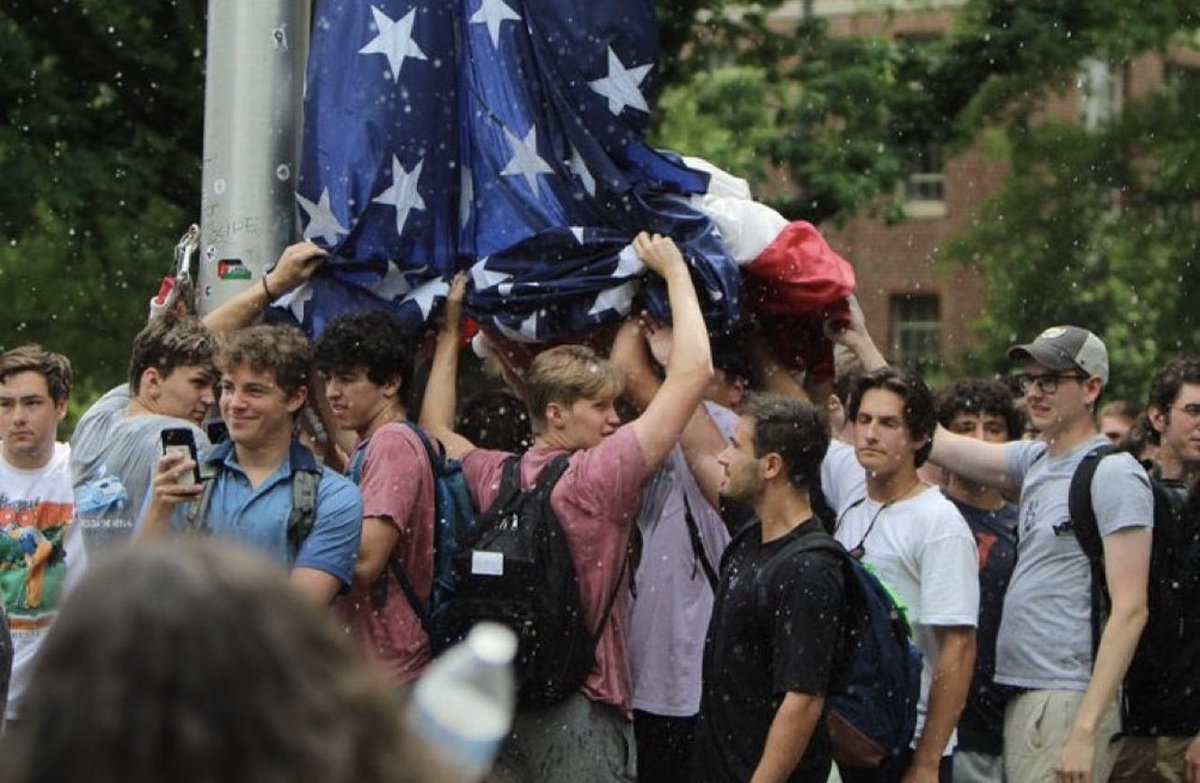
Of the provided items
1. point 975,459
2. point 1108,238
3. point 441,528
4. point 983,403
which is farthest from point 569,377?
point 1108,238

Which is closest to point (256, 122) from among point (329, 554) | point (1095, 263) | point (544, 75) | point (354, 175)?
point (354, 175)

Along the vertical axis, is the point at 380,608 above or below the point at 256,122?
below

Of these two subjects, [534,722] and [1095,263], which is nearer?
[534,722]

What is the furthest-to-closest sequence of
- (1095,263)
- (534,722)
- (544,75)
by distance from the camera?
(1095,263)
(544,75)
(534,722)

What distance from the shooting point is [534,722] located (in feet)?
20.6

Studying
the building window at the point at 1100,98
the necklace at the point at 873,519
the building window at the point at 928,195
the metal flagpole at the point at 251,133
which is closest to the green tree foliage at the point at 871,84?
the building window at the point at 1100,98

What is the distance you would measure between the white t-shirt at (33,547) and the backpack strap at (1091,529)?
10.2 feet

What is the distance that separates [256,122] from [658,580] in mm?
1785

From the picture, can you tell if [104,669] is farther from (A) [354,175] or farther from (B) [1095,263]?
(B) [1095,263]

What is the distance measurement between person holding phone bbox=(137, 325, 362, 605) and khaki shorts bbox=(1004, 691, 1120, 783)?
227cm

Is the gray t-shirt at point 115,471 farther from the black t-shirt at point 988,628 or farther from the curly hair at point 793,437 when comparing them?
the black t-shirt at point 988,628

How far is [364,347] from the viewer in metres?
6.39

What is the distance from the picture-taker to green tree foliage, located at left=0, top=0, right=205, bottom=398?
50.7ft

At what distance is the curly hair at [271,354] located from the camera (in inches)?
240
